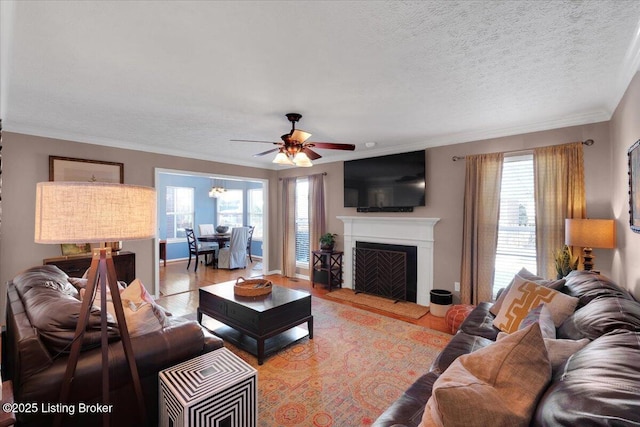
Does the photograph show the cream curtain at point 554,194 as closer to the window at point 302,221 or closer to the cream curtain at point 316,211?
the cream curtain at point 316,211

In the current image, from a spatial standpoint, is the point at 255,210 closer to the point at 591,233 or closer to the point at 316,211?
the point at 316,211

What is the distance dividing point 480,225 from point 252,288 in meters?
2.96

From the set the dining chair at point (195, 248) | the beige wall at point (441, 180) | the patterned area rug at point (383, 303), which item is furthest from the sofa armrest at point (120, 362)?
the dining chair at point (195, 248)

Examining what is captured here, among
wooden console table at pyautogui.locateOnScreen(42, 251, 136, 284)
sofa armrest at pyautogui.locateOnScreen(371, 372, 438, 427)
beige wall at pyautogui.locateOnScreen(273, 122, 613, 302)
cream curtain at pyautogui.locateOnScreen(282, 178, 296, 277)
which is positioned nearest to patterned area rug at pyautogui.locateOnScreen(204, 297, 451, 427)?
sofa armrest at pyautogui.locateOnScreen(371, 372, 438, 427)

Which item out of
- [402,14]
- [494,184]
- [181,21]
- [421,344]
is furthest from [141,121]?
[494,184]

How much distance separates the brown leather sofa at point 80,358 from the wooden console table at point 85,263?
1.98m

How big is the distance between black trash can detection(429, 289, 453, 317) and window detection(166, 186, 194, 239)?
703 centimetres

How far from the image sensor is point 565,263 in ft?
9.50

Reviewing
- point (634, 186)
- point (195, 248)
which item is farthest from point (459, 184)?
point (195, 248)

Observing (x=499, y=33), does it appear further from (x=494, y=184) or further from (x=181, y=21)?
(x=494, y=184)

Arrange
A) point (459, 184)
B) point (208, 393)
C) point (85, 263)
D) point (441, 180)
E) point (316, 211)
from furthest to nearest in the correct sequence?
point (316, 211), point (441, 180), point (459, 184), point (85, 263), point (208, 393)

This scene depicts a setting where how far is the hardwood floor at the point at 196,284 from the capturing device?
3.80 m

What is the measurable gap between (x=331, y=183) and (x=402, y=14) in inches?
158

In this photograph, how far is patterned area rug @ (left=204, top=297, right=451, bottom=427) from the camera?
6.64 ft
